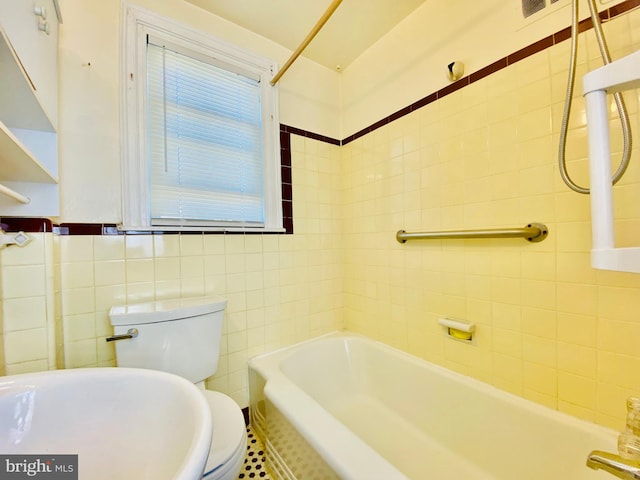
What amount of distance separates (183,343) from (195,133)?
1083 mm

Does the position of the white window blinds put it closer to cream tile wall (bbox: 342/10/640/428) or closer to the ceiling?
the ceiling

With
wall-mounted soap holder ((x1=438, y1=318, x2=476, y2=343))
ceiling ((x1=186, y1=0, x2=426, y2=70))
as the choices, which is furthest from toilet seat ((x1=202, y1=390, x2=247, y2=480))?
ceiling ((x1=186, y1=0, x2=426, y2=70))

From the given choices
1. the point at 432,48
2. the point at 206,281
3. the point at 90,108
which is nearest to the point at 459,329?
the point at 206,281

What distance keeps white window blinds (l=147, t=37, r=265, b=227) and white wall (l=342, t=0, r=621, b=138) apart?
0.72m

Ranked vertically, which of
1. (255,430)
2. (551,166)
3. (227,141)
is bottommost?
(255,430)

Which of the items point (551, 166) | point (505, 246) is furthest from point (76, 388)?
point (551, 166)

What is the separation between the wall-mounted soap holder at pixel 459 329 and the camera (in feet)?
3.99

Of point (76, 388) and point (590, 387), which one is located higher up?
point (76, 388)

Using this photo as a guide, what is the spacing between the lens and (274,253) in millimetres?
1657

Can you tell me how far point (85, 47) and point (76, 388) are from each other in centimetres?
139

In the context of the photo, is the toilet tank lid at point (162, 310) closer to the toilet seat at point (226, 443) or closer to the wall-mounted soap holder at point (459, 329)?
the toilet seat at point (226, 443)

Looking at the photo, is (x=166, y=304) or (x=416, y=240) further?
(x=416, y=240)

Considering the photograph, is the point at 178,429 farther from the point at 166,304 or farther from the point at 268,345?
the point at 268,345

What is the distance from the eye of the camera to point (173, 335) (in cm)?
115
